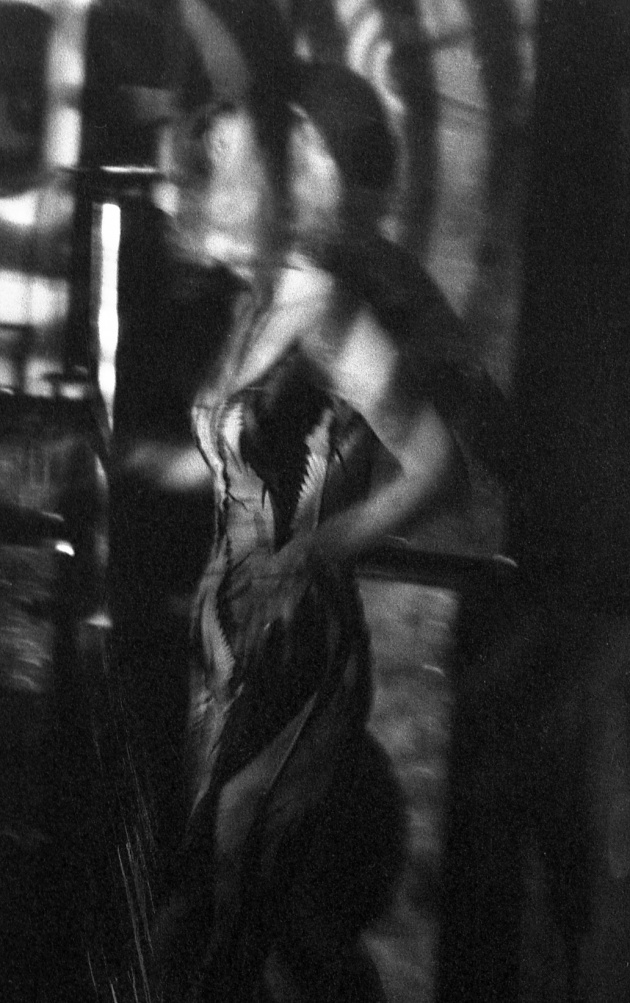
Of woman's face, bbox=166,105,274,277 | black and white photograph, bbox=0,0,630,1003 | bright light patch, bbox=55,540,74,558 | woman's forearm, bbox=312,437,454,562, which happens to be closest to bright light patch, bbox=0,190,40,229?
black and white photograph, bbox=0,0,630,1003

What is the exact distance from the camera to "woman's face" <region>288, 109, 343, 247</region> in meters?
1.83

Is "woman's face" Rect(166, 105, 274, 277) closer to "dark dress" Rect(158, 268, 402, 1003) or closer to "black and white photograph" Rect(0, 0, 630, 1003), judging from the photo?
"black and white photograph" Rect(0, 0, 630, 1003)

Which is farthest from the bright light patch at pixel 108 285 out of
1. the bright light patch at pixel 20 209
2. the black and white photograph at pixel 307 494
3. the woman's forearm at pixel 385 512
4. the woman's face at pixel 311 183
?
the woman's forearm at pixel 385 512

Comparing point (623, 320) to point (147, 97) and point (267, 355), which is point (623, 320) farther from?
point (147, 97)

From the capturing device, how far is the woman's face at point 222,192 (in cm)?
181

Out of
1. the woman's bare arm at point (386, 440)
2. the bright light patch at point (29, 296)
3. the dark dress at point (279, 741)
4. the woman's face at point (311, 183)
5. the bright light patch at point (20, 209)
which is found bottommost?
the dark dress at point (279, 741)

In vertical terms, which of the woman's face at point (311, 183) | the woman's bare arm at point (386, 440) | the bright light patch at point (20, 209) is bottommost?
the woman's bare arm at point (386, 440)

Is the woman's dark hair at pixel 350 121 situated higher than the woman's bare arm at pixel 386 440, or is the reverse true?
the woman's dark hair at pixel 350 121

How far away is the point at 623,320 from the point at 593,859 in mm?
962

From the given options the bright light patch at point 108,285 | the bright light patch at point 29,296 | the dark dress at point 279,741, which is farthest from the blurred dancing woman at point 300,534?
the bright light patch at point 29,296

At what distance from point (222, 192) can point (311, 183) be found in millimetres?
154

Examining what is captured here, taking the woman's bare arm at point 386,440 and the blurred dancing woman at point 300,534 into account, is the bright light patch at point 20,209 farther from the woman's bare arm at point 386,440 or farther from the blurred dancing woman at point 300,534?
the woman's bare arm at point 386,440

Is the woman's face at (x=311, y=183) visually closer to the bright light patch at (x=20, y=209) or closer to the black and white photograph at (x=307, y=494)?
the black and white photograph at (x=307, y=494)

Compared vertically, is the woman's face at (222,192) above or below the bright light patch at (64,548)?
above
